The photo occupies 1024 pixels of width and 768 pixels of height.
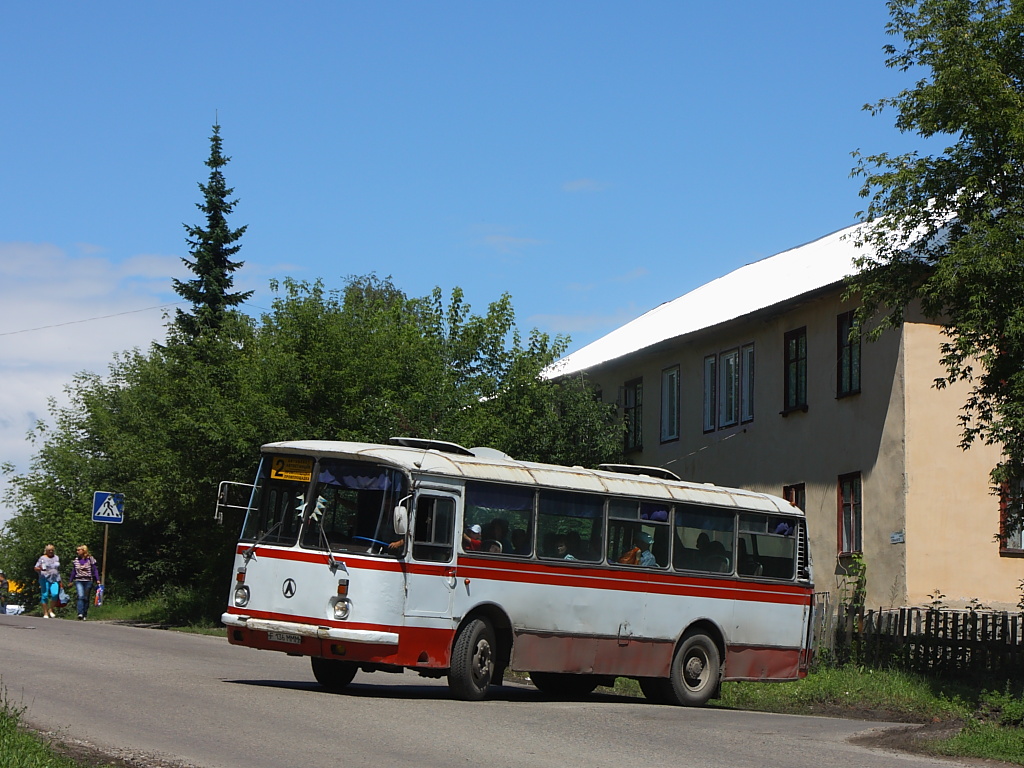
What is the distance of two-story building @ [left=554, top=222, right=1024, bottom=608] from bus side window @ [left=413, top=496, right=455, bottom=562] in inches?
466

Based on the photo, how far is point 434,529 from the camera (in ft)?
50.8

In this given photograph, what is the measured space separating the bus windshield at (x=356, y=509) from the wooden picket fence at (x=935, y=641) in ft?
32.0

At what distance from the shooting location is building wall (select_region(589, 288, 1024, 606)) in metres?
25.1

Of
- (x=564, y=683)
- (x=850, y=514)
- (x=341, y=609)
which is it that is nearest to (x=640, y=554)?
(x=564, y=683)

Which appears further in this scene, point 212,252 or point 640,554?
point 212,252

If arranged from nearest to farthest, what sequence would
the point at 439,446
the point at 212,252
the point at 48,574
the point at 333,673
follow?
the point at 333,673 → the point at 439,446 → the point at 48,574 → the point at 212,252

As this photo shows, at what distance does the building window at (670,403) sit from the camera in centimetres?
3494

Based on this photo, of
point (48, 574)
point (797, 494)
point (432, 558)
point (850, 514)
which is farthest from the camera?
point (48, 574)

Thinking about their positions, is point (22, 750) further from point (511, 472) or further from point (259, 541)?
Result: point (511, 472)

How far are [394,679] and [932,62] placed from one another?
11.2 m

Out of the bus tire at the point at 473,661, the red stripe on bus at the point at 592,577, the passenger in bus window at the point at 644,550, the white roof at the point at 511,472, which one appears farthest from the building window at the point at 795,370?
the bus tire at the point at 473,661

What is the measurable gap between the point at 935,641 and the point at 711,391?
1279 centimetres

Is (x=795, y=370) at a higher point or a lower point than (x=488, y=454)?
higher

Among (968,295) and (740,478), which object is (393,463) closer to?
(968,295)
